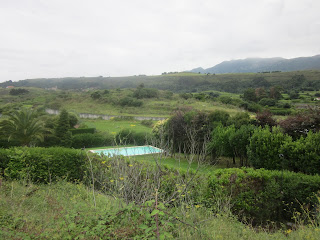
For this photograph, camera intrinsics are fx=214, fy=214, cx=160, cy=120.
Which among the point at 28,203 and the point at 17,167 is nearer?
the point at 28,203

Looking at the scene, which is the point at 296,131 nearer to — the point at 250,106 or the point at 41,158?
the point at 41,158

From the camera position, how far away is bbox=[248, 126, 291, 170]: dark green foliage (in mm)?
7602

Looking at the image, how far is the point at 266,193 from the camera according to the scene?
16.6 ft

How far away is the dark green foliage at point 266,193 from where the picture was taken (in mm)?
4984

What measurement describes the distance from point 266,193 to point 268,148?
313 cm

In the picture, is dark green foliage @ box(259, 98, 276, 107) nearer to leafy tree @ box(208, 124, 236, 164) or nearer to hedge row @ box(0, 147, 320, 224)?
leafy tree @ box(208, 124, 236, 164)

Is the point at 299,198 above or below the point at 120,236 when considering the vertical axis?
below

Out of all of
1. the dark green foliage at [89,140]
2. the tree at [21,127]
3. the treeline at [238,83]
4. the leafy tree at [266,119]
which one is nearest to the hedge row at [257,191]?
the leafy tree at [266,119]

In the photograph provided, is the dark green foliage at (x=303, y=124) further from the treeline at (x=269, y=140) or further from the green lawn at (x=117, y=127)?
the green lawn at (x=117, y=127)

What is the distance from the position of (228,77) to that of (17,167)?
71.4 m

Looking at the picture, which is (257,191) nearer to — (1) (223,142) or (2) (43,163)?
(1) (223,142)

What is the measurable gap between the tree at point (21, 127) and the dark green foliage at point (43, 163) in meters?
7.67

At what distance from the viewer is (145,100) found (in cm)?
4750

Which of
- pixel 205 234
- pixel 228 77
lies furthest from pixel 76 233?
pixel 228 77
